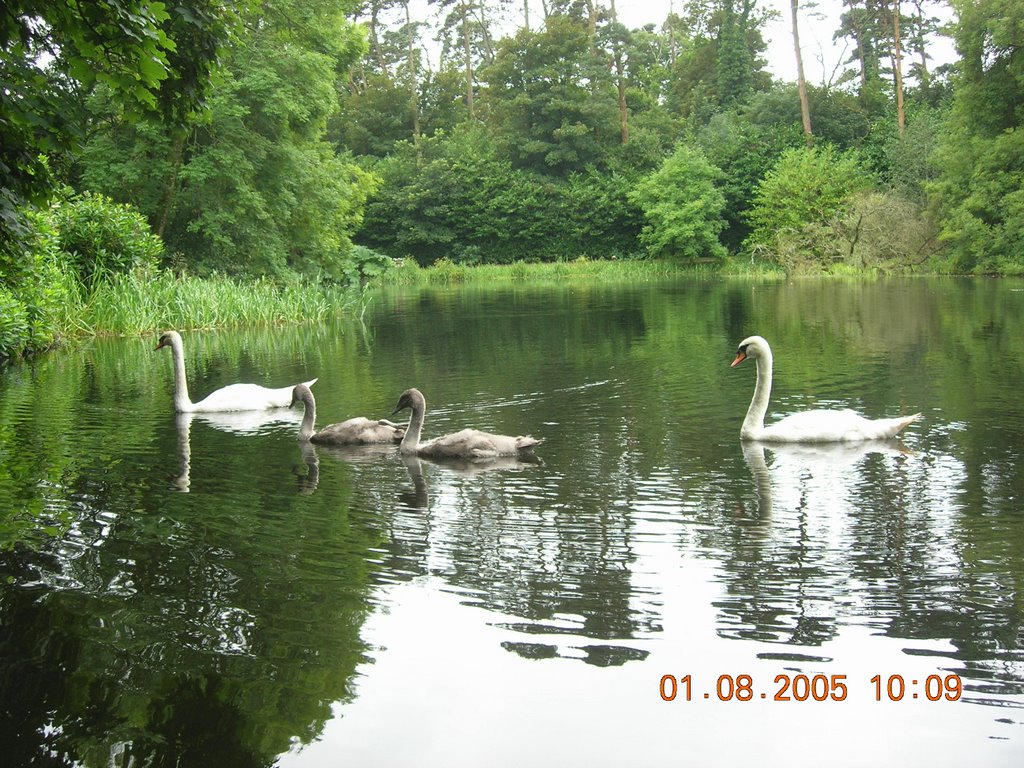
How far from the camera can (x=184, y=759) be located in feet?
12.8

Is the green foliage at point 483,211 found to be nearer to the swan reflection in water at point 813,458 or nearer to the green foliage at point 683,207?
the green foliage at point 683,207

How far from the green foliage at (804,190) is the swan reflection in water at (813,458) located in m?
41.2

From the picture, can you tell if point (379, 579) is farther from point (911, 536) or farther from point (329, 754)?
point (911, 536)

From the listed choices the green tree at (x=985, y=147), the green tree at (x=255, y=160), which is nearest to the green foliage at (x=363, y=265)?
the green tree at (x=255, y=160)

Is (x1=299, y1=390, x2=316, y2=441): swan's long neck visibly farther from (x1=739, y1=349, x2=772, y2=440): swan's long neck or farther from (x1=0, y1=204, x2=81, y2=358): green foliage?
(x1=0, y1=204, x2=81, y2=358): green foliage

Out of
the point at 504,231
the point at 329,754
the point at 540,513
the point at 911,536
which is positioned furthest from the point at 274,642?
the point at 504,231

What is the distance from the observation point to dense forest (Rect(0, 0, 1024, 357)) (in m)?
9.47

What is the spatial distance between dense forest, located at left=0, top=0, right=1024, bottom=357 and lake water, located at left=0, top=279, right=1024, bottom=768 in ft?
8.40

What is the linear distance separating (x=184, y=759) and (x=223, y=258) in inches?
1172

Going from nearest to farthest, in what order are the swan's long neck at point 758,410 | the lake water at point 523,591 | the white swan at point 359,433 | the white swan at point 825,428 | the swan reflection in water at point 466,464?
1. the lake water at point 523,591
2. the swan reflection in water at point 466,464
3. the white swan at point 825,428
4. the swan's long neck at point 758,410
5. the white swan at point 359,433

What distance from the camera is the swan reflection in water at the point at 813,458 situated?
831 centimetres

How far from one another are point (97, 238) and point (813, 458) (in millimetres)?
18933

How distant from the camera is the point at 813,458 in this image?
Result: 9.18m
